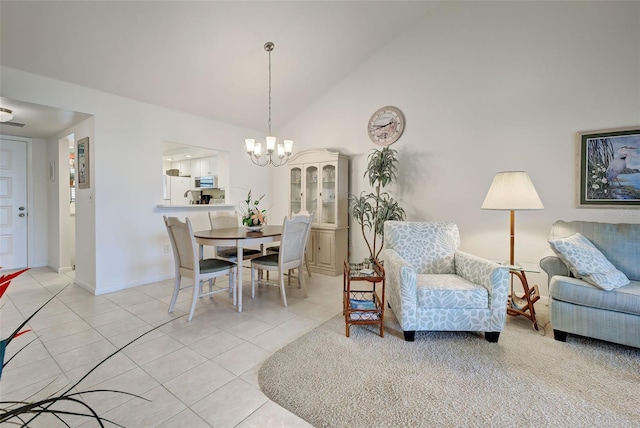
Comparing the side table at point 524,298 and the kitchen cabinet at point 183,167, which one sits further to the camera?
the kitchen cabinet at point 183,167

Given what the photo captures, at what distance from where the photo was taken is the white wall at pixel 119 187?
3.36 metres

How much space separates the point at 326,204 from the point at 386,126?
4.55 feet

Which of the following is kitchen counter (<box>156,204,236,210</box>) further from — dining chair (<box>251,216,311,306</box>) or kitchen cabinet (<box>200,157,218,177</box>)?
kitchen cabinet (<box>200,157,218,177</box>)

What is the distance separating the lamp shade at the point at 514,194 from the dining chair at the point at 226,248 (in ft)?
8.78

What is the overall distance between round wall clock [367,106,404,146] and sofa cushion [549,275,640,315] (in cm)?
249

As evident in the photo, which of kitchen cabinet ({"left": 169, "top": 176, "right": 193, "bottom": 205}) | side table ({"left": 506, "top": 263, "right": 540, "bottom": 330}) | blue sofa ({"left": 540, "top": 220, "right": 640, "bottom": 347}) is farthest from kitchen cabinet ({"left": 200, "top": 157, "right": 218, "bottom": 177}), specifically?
blue sofa ({"left": 540, "top": 220, "right": 640, "bottom": 347})

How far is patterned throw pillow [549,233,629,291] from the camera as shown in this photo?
2.28m

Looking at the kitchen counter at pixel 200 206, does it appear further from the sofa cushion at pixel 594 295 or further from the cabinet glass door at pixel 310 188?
the sofa cushion at pixel 594 295

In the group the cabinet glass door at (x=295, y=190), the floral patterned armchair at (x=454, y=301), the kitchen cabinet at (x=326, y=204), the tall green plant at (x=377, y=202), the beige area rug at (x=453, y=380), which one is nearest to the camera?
the beige area rug at (x=453, y=380)

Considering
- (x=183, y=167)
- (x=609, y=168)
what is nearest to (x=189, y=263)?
(x=609, y=168)

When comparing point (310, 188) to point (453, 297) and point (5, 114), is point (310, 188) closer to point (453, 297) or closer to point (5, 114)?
point (453, 297)

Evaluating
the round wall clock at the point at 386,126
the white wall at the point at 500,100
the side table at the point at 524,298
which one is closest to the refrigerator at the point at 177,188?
the white wall at the point at 500,100

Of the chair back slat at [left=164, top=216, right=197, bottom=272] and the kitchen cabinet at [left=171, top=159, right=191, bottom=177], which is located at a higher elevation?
the kitchen cabinet at [left=171, top=159, right=191, bottom=177]

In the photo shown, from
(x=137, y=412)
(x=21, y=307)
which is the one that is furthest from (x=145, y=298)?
(x=137, y=412)
